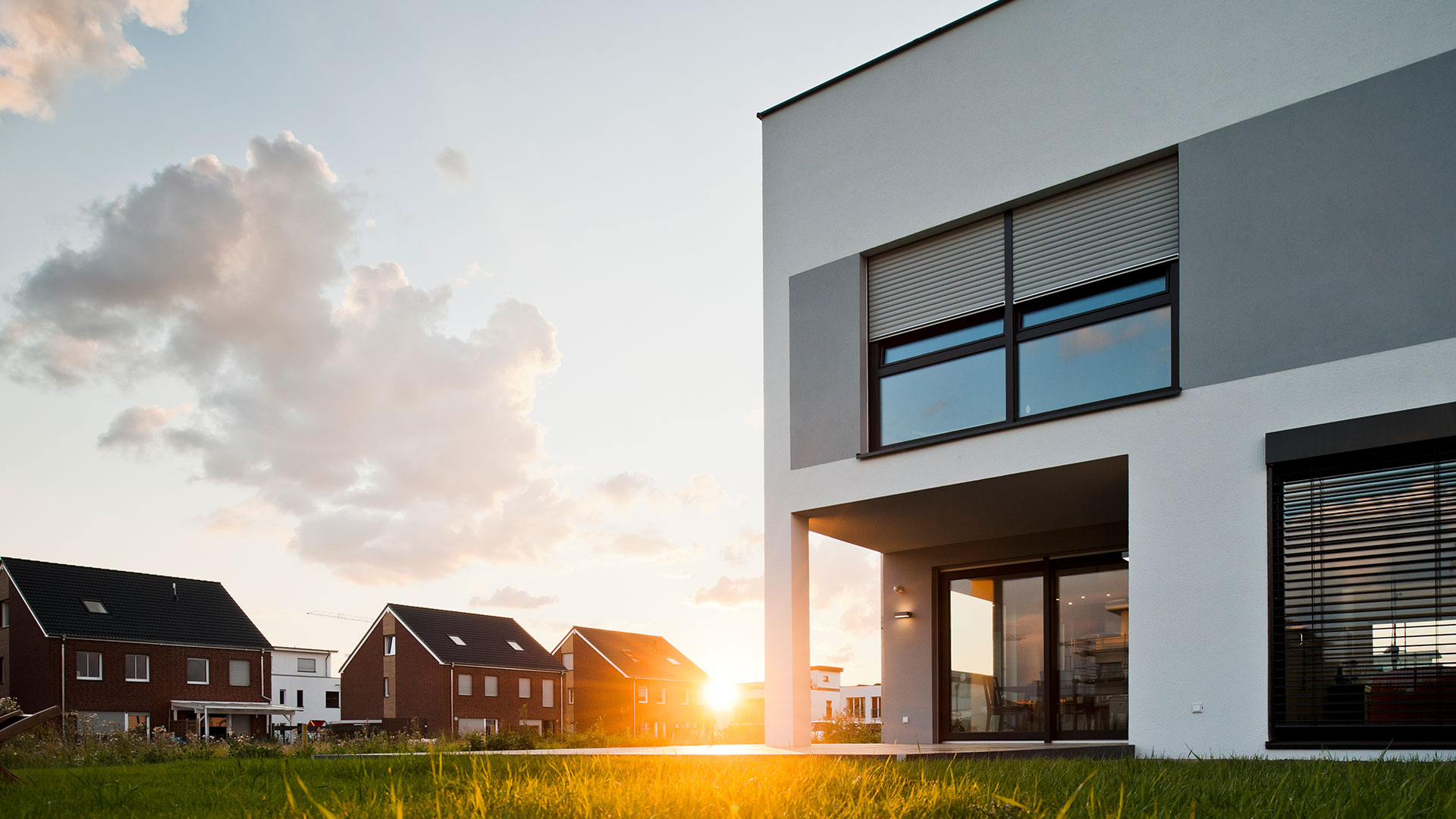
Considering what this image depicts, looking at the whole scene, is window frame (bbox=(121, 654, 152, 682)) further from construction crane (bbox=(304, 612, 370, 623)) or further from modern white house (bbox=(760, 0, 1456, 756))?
modern white house (bbox=(760, 0, 1456, 756))

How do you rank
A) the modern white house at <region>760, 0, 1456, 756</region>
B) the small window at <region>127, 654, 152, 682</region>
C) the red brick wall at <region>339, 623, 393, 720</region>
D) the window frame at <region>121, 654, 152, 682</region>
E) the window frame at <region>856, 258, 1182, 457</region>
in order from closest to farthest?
the modern white house at <region>760, 0, 1456, 756</region>
the window frame at <region>856, 258, 1182, 457</region>
the window frame at <region>121, 654, 152, 682</region>
the small window at <region>127, 654, 152, 682</region>
the red brick wall at <region>339, 623, 393, 720</region>

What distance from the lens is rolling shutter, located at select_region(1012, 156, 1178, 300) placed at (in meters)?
7.48

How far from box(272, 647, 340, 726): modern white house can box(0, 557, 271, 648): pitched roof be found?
16.0 metres

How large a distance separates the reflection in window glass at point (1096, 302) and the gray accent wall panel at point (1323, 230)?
0.39 m

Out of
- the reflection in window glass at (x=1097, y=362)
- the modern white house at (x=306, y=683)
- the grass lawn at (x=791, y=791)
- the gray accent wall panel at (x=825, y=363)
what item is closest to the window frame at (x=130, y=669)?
the modern white house at (x=306, y=683)

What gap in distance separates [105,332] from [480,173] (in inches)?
312

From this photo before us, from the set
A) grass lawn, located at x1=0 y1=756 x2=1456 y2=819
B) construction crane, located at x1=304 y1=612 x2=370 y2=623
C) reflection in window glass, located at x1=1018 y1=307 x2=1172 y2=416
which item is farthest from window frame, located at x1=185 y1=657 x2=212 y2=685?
reflection in window glass, located at x1=1018 y1=307 x2=1172 y2=416

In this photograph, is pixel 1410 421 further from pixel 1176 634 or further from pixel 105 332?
pixel 105 332

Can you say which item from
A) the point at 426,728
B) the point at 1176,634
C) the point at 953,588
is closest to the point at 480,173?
the point at 953,588

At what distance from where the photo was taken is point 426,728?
39.9 meters

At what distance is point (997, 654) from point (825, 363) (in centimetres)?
381

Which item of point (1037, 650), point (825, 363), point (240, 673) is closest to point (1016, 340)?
point (825, 363)

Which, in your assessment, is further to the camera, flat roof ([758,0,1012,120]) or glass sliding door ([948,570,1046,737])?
glass sliding door ([948,570,1046,737])

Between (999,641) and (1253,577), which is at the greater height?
Answer: (1253,577)
